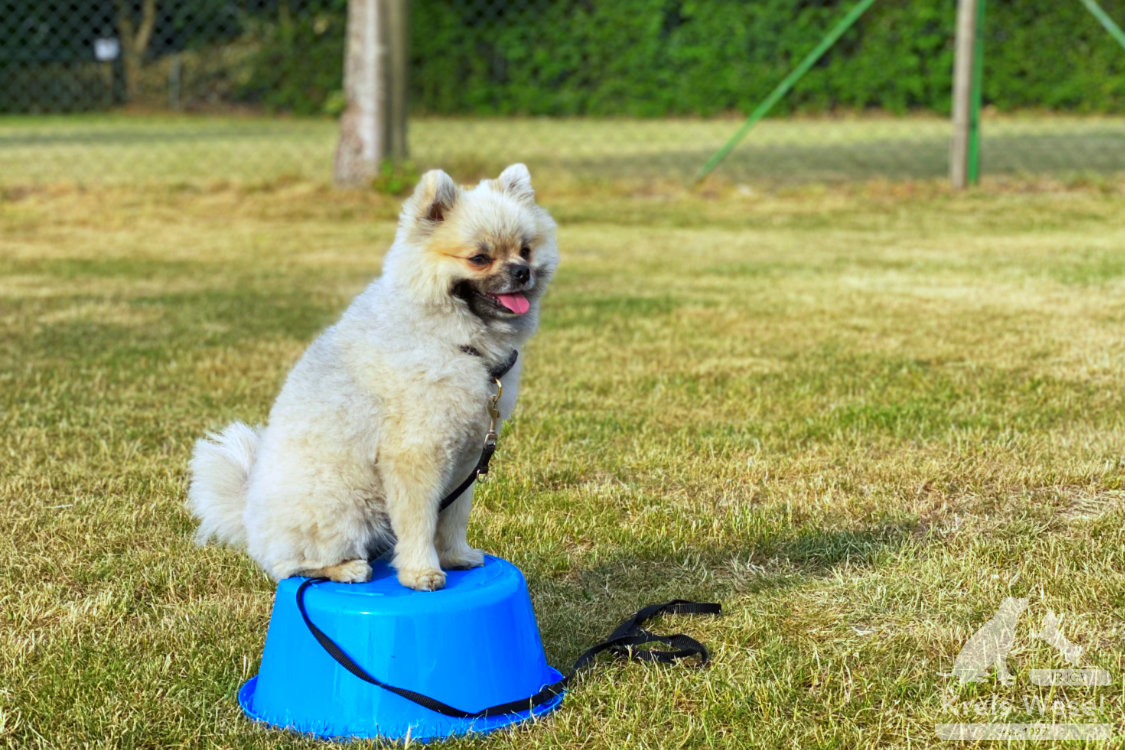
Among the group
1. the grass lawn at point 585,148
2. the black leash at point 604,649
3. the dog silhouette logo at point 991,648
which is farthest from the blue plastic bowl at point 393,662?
the grass lawn at point 585,148

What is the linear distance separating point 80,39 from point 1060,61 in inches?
644

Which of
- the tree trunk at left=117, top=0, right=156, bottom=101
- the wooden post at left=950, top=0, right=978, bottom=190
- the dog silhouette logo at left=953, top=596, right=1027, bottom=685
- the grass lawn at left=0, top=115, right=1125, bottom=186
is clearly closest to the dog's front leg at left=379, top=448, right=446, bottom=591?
the dog silhouette logo at left=953, top=596, right=1027, bottom=685

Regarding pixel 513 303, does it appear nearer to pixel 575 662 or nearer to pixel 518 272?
pixel 518 272

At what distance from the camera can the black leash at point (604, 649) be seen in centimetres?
280

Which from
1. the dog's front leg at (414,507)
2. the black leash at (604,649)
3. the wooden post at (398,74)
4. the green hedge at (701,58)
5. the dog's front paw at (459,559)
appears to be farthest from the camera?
the green hedge at (701,58)

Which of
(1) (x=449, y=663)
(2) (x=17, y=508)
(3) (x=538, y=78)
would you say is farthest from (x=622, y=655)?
(3) (x=538, y=78)

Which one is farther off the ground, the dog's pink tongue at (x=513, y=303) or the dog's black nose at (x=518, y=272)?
the dog's black nose at (x=518, y=272)

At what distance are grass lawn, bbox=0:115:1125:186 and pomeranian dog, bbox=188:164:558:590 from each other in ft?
34.1

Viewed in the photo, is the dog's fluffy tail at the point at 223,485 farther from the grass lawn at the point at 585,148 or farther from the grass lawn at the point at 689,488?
the grass lawn at the point at 585,148

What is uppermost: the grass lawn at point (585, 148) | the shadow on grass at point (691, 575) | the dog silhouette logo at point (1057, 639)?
the grass lawn at point (585, 148)

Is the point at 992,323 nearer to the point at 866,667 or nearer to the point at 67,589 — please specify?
the point at 866,667

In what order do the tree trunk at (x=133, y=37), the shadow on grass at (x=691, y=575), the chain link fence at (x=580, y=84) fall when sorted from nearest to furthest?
1. the shadow on grass at (x=691, y=575)
2. the chain link fence at (x=580, y=84)
3. the tree trunk at (x=133, y=37)

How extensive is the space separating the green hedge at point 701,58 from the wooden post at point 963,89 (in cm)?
664

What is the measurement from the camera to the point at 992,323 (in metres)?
7.27
